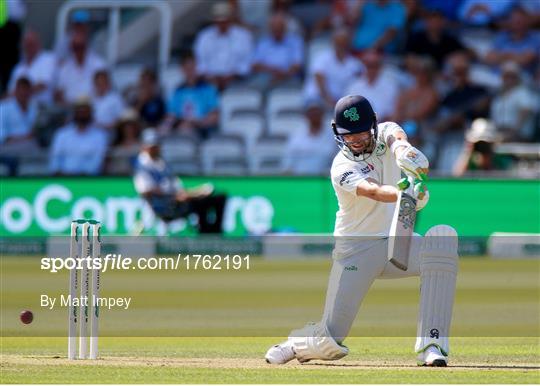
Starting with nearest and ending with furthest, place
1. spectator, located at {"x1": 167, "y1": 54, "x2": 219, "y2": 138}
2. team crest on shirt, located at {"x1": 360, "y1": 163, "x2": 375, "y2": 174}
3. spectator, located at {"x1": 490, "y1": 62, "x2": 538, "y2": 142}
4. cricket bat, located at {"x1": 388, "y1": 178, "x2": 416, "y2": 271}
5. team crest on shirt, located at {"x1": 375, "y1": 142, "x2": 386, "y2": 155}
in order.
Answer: cricket bat, located at {"x1": 388, "y1": 178, "x2": 416, "y2": 271}, team crest on shirt, located at {"x1": 360, "y1": 163, "x2": 375, "y2": 174}, team crest on shirt, located at {"x1": 375, "y1": 142, "x2": 386, "y2": 155}, spectator, located at {"x1": 490, "y1": 62, "x2": 538, "y2": 142}, spectator, located at {"x1": 167, "y1": 54, "x2": 219, "y2": 138}

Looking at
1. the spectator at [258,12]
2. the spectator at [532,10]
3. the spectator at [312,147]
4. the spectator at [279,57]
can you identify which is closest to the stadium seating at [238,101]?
the spectator at [279,57]

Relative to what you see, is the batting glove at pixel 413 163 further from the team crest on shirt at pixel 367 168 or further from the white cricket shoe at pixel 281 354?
the white cricket shoe at pixel 281 354

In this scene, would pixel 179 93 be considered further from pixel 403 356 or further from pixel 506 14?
pixel 403 356

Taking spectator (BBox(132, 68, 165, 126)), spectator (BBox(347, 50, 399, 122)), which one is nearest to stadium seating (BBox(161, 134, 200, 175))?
spectator (BBox(132, 68, 165, 126))

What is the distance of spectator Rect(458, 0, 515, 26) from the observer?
55.3 ft

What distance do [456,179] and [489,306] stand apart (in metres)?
4.54

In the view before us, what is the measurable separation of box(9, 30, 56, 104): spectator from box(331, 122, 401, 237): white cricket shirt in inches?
423

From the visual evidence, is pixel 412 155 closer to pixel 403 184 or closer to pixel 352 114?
pixel 403 184

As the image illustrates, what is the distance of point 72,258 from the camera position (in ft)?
23.9

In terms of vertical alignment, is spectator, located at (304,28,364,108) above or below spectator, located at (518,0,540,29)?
below

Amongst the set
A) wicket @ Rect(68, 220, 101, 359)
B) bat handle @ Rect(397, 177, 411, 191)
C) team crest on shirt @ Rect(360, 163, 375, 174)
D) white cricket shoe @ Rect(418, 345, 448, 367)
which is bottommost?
white cricket shoe @ Rect(418, 345, 448, 367)

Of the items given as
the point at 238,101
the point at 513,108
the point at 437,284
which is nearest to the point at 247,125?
the point at 238,101

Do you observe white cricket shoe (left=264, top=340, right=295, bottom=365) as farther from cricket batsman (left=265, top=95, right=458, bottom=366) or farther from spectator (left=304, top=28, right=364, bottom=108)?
spectator (left=304, top=28, right=364, bottom=108)

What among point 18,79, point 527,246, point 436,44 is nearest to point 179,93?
point 18,79
